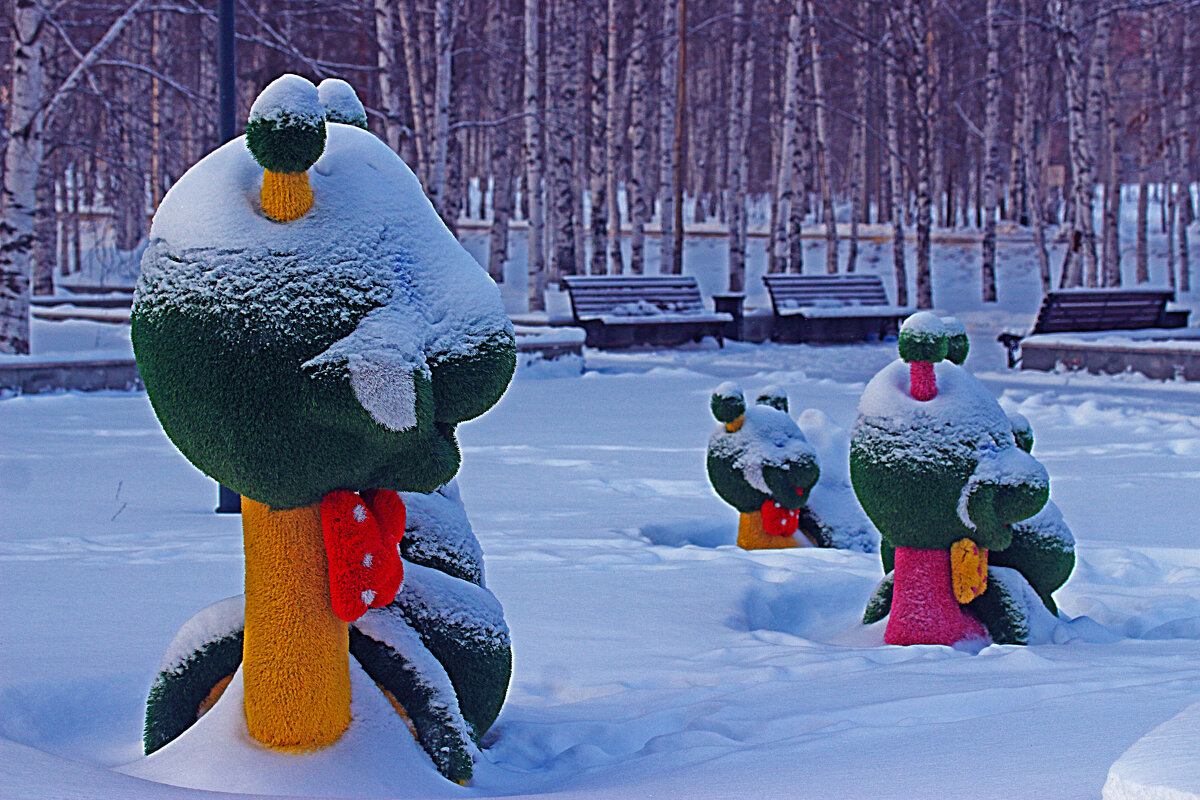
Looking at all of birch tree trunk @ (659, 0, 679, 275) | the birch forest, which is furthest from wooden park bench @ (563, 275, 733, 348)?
birch tree trunk @ (659, 0, 679, 275)

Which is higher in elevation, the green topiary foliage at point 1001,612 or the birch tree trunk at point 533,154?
the birch tree trunk at point 533,154

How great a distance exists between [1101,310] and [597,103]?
9.31 m

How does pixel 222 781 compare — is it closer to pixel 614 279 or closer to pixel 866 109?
pixel 614 279

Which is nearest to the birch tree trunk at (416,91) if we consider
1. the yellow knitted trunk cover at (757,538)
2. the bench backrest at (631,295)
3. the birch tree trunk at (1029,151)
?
the bench backrest at (631,295)

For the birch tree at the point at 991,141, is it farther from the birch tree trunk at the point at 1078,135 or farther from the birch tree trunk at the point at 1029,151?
the birch tree trunk at the point at 1078,135

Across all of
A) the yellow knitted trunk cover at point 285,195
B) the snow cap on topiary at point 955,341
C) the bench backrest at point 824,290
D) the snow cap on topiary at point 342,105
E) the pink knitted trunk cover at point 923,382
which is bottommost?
the pink knitted trunk cover at point 923,382

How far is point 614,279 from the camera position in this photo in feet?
55.8

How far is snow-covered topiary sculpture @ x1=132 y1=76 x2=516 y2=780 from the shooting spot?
7.50 ft

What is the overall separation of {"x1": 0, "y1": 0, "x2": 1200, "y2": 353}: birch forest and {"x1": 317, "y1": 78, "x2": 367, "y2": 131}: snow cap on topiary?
8.04 m

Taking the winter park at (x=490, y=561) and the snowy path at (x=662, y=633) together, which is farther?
the snowy path at (x=662, y=633)

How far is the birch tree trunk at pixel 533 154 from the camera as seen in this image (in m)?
17.6

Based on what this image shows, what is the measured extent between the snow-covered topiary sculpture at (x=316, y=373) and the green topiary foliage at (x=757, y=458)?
9.45 ft

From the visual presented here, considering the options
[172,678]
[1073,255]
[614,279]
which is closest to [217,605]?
[172,678]

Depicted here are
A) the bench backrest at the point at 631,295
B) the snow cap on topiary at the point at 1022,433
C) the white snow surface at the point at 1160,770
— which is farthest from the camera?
the bench backrest at the point at 631,295
